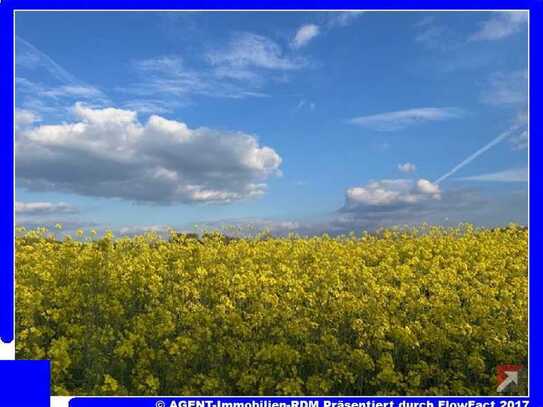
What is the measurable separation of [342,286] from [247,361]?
2.09 m

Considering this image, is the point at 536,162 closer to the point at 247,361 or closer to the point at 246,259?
the point at 247,361

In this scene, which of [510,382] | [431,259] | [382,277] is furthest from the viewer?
[431,259]

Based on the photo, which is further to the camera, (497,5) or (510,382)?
(510,382)

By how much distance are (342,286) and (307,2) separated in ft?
12.3

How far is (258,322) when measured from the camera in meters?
5.91

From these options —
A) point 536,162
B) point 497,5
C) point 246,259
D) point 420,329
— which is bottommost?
point 420,329

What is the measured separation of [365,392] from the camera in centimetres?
537

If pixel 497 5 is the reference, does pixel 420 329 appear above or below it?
below

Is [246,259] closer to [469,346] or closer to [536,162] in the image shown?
[469,346]

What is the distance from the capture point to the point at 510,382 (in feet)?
15.9

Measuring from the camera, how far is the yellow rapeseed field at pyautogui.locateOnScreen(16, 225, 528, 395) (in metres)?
5.28

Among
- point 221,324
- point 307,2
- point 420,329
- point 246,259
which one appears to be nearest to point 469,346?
point 420,329

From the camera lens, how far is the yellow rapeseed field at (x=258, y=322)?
17.3ft

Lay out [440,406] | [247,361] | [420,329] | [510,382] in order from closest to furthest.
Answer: [440,406], [510,382], [247,361], [420,329]
